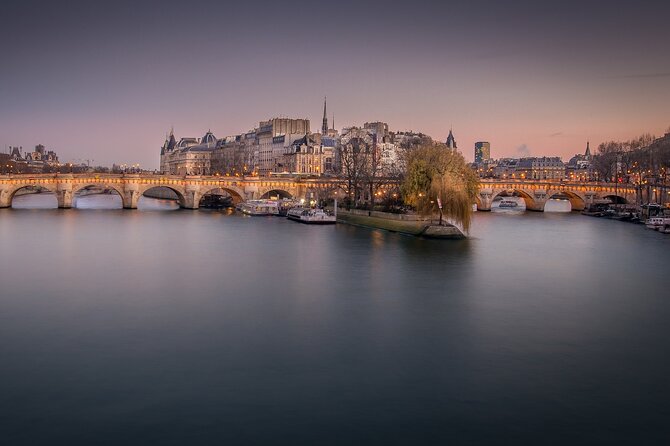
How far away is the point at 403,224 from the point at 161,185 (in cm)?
3517

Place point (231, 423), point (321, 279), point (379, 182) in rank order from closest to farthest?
1. point (231, 423)
2. point (321, 279)
3. point (379, 182)

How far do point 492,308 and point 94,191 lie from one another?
11553 centimetres

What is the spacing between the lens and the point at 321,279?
86.5 feet

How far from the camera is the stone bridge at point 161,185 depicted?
215ft

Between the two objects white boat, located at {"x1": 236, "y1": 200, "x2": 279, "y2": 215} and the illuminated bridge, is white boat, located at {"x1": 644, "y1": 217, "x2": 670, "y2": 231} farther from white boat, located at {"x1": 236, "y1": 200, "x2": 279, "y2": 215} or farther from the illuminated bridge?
white boat, located at {"x1": 236, "y1": 200, "x2": 279, "y2": 215}

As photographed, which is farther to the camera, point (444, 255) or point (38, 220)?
point (38, 220)

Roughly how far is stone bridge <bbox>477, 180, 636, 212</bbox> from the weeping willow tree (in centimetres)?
3748

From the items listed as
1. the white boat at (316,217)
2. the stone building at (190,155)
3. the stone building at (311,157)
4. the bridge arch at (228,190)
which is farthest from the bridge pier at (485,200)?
the stone building at (190,155)

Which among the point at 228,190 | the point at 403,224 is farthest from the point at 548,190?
the point at 403,224

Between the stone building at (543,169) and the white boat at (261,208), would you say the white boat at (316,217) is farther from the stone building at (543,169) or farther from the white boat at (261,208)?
the stone building at (543,169)

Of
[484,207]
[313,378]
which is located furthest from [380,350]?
[484,207]

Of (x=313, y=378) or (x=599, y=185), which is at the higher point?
(x=599, y=185)

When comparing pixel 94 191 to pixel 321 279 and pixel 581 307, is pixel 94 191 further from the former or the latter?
pixel 581 307

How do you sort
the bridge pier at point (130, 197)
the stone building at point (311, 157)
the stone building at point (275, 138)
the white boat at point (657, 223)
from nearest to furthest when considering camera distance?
the white boat at point (657, 223) → the bridge pier at point (130, 197) → the stone building at point (311, 157) → the stone building at point (275, 138)
